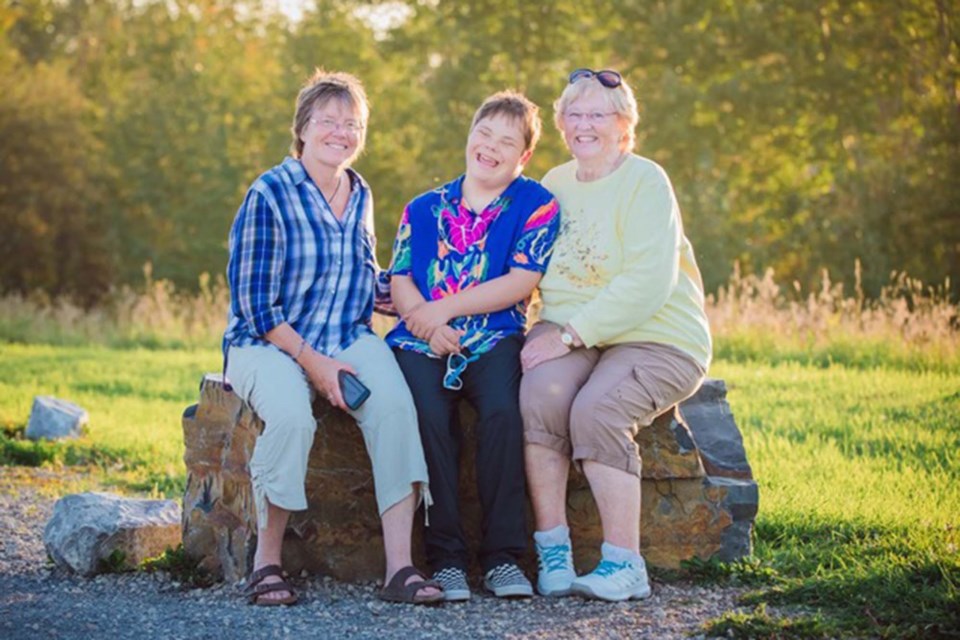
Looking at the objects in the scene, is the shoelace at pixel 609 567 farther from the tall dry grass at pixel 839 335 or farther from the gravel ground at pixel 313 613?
the tall dry grass at pixel 839 335

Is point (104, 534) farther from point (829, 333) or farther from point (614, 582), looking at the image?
point (829, 333)

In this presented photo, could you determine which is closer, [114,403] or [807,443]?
[807,443]

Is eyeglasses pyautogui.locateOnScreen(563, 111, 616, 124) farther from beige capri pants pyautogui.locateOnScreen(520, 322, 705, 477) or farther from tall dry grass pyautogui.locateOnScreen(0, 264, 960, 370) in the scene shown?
tall dry grass pyautogui.locateOnScreen(0, 264, 960, 370)

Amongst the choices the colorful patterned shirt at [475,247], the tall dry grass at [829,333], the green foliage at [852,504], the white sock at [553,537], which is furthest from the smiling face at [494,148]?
the tall dry grass at [829,333]

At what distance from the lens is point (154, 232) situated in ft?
101

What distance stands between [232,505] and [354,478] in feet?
1.61

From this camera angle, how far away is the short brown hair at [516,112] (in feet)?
15.9

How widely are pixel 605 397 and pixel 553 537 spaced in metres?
0.54

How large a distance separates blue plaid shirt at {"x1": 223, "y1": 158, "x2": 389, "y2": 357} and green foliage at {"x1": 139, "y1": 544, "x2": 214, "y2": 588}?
0.89 metres

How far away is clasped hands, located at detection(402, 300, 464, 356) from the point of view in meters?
4.73

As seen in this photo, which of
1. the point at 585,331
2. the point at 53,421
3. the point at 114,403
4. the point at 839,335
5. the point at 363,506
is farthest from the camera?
the point at 839,335

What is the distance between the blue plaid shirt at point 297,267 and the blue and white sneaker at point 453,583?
0.90 metres

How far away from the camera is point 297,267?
4.72 metres

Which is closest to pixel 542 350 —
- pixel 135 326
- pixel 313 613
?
pixel 313 613
